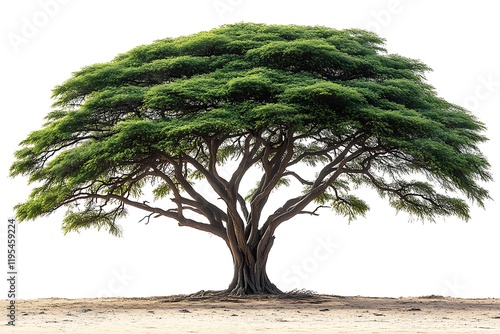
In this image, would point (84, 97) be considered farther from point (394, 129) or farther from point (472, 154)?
point (472, 154)

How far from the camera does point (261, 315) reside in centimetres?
2036

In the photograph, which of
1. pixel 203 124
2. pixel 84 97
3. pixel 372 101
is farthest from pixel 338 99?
pixel 84 97

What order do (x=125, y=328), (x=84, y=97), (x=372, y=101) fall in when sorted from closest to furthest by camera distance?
(x=125, y=328), (x=372, y=101), (x=84, y=97)

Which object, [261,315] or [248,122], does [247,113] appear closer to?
[248,122]

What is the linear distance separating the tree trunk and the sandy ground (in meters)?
1.14

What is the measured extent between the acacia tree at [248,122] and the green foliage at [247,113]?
0.04 m

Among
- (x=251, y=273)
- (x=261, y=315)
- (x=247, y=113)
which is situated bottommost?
(x=261, y=315)

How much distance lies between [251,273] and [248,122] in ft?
18.1

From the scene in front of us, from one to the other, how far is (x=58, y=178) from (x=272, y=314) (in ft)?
24.7

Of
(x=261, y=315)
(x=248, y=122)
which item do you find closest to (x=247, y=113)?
(x=248, y=122)

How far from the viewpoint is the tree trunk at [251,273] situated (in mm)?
26375

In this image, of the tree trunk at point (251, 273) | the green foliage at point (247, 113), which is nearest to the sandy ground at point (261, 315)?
the tree trunk at point (251, 273)

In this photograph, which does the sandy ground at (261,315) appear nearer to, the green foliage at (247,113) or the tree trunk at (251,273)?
the tree trunk at (251,273)

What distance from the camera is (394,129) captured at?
24.1 m
